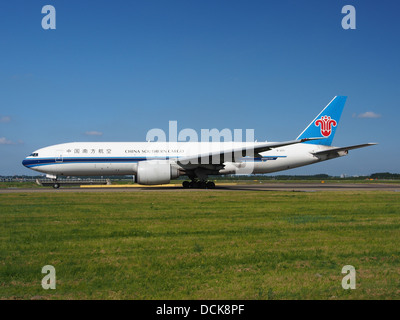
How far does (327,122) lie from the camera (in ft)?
102

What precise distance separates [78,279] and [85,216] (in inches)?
240

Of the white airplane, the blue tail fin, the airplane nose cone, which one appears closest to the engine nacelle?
the white airplane

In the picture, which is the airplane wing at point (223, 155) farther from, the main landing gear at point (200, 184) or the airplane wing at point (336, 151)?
the airplane wing at point (336, 151)

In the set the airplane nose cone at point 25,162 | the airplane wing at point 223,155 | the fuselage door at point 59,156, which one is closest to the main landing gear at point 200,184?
the airplane wing at point 223,155

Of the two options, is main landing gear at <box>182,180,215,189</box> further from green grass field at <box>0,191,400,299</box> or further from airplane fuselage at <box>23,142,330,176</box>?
green grass field at <box>0,191,400,299</box>

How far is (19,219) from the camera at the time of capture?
10227mm

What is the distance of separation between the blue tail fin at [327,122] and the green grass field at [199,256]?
21406mm

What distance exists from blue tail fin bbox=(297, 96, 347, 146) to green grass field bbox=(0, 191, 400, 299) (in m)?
21.4

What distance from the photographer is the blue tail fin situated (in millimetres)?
31062

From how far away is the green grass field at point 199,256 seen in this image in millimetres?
4676

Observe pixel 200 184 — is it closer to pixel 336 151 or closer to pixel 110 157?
pixel 110 157

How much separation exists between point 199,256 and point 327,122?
27966 millimetres
